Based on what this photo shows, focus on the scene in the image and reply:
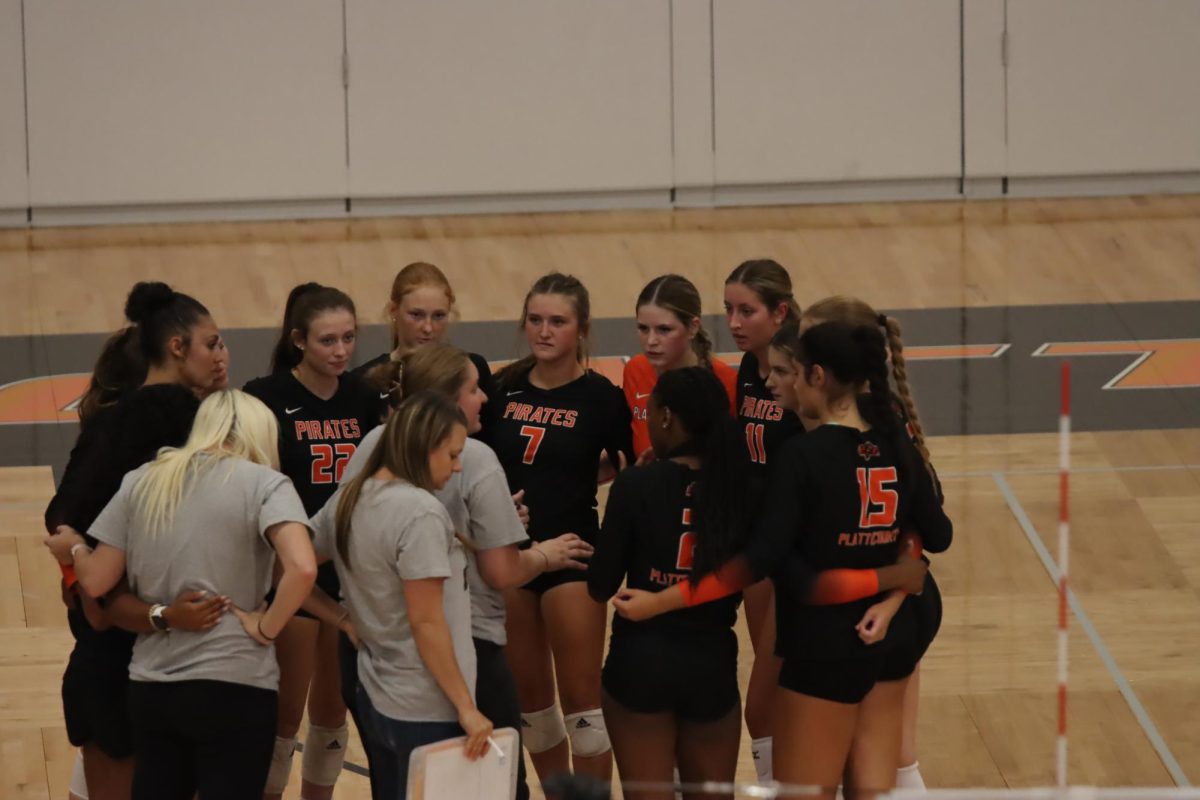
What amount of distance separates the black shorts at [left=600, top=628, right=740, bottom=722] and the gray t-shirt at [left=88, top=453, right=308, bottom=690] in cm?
85

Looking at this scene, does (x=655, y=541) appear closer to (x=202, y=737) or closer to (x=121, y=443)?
(x=202, y=737)

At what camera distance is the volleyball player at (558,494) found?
4586 mm

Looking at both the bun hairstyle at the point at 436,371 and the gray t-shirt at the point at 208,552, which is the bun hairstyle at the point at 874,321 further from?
the gray t-shirt at the point at 208,552

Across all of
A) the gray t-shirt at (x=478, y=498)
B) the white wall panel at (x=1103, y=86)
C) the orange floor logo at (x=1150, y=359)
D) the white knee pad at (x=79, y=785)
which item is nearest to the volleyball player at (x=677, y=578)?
the gray t-shirt at (x=478, y=498)

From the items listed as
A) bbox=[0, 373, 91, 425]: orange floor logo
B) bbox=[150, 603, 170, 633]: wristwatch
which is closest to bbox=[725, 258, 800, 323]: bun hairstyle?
bbox=[150, 603, 170, 633]: wristwatch

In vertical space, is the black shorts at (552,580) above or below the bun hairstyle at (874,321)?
below

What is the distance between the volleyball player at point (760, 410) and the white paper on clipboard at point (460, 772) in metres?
1.00

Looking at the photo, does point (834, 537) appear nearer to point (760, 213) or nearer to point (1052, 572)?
point (1052, 572)

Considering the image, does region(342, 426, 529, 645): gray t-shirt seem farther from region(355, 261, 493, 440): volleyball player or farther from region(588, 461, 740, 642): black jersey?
region(355, 261, 493, 440): volleyball player

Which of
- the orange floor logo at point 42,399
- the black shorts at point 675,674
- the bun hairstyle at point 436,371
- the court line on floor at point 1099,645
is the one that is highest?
the bun hairstyle at point 436,371

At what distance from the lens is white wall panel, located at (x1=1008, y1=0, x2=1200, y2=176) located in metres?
13.1

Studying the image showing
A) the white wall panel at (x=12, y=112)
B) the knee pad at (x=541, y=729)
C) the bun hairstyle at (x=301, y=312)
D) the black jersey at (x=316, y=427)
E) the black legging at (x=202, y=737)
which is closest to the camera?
the black legging at (x=202, y=737)

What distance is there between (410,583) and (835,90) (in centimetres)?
1025

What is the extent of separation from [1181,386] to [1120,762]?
4.39m
